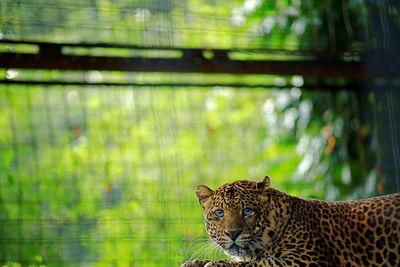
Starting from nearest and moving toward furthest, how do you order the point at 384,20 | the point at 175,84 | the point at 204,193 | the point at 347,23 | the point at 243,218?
the point at 384,20 < the point at 243,218 < the point at 204,193 < the point at 175,84 < the point at 347,23

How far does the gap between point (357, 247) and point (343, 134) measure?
10.8 feet

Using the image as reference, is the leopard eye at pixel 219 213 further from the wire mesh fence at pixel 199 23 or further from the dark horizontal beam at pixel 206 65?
the dark horizontal beam at pixel 206 65

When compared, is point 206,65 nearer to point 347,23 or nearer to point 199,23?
point 199,23

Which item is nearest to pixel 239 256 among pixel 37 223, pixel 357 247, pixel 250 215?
pixel 250 215

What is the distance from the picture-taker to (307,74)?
19.9 ft

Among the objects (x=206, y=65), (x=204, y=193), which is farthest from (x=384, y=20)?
(x=206, y=65)

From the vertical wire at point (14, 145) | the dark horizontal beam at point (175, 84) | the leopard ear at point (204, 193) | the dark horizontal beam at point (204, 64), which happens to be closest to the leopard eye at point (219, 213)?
the leopard ear at point (204, 193)

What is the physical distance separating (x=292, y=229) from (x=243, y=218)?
0.78ft

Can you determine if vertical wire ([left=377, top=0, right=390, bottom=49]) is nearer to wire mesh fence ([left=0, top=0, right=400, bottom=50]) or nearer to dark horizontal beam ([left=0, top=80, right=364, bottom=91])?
wire mesh fence ([left=0, top=0, right=400, bottom=50])

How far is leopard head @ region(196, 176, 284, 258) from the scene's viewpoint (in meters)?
4.17

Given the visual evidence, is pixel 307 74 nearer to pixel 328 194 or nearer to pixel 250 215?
pixel 328 194

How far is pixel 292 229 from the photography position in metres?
4.29

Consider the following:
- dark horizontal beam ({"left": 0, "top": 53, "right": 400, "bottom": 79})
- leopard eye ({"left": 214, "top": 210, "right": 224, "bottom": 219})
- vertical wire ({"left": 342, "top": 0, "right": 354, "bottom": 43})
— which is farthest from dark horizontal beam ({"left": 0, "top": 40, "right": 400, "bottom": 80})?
leopard eye ({"left": 214, "top": 210, "right": 224, "bottom": 219})

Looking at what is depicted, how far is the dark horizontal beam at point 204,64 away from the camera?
5434 mm
